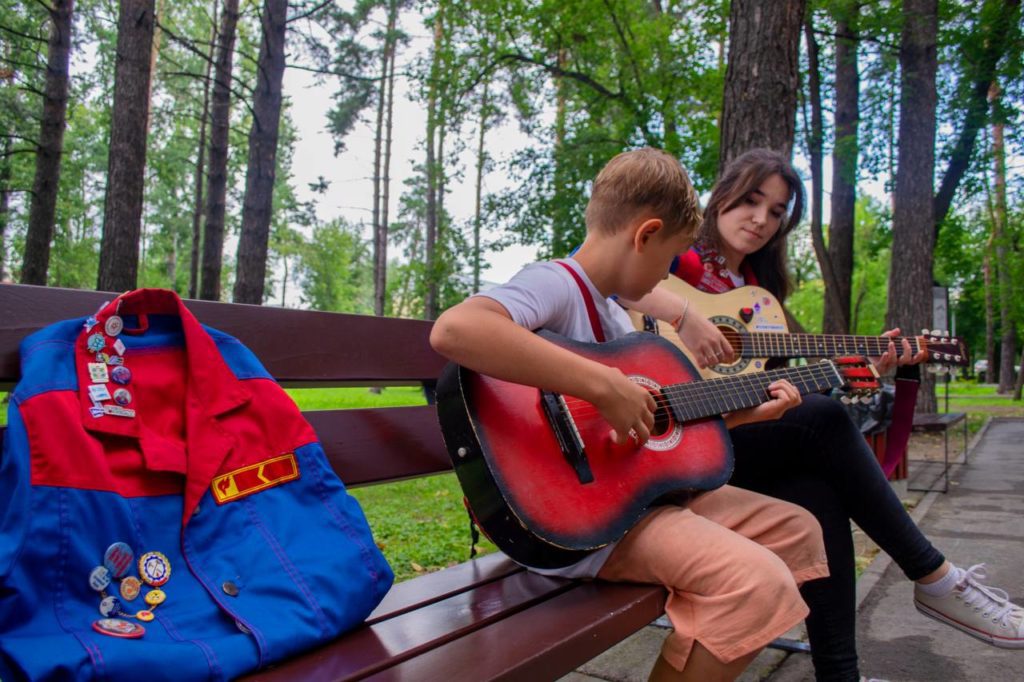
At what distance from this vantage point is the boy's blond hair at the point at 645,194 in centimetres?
195

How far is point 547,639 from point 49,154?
10501 millimetres

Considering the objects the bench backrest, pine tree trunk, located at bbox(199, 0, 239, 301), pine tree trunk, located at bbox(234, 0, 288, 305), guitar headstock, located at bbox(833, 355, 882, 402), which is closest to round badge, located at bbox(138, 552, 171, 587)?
the bench backrest

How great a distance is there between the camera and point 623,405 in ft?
5.59

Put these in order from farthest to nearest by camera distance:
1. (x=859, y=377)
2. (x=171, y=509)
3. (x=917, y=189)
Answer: (x=917, y=189) < (x=859, y=377) < (x=171, y=509)

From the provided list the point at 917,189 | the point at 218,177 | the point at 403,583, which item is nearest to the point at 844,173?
the point at 917,189

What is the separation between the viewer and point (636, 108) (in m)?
13.0

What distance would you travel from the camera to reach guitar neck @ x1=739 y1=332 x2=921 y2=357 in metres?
3.02

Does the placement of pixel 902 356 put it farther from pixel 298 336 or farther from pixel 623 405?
pixel 298 336

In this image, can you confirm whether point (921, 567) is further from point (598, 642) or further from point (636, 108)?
point (636, 108)

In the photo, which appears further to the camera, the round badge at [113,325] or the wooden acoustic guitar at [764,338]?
the wooden acoustic guitar at [764,338]

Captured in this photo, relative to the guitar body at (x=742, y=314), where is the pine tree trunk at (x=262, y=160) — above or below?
above

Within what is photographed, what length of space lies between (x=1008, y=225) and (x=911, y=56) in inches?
560

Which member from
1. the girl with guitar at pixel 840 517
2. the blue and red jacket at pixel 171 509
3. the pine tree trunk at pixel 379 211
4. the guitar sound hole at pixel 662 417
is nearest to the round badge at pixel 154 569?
the blue and red jacket at pixel 171 509

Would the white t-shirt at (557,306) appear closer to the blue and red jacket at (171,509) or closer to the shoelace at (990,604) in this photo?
the blue and red jacket at (171,509)
